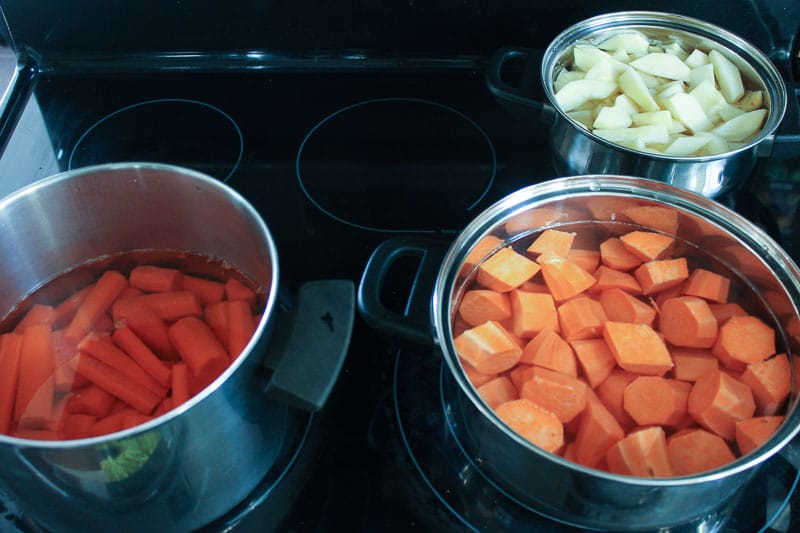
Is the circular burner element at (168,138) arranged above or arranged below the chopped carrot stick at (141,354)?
above

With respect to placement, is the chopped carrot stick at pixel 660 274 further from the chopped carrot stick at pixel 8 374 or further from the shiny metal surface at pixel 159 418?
the chopped carrot stick at pixel 8 374

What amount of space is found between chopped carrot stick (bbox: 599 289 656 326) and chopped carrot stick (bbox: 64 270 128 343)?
586mm

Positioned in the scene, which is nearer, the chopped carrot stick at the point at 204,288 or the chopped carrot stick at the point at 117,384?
the chopped carrot stick at the point at 117,384

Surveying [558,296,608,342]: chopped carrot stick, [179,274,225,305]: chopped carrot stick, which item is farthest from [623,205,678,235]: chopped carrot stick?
[179,274,225,305]: chopped carrot stick

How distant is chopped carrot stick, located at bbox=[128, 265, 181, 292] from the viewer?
945mm

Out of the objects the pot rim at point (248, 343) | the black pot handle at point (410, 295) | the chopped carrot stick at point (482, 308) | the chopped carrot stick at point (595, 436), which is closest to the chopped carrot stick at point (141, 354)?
the pot rim at point (248, 343)

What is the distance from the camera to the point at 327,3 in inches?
48.3

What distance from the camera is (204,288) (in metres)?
0.94

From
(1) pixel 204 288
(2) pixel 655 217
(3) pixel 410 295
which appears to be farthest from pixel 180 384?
(2) pixel 655 217

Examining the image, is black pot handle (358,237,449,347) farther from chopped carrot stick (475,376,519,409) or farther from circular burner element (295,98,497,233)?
circular burner element (295,98,497,233)

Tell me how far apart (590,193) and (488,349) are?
24 cm

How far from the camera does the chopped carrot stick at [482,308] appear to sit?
88 centimetres

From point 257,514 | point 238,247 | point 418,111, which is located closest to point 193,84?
point 418,111

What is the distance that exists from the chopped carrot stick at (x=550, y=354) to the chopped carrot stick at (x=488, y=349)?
13 millimetres
